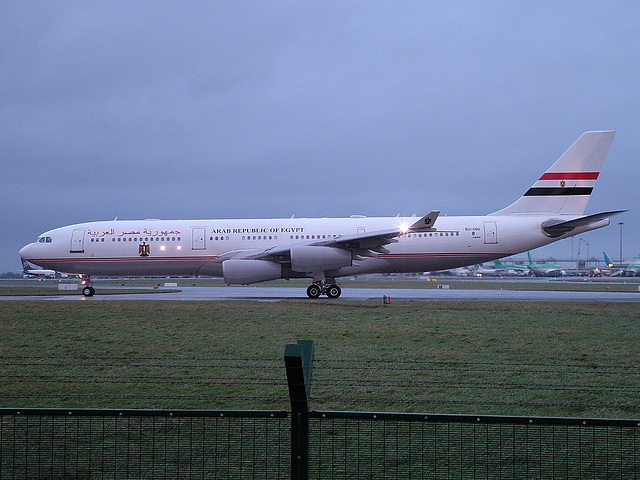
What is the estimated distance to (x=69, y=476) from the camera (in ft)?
19.7

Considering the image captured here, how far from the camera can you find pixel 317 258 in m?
25.8

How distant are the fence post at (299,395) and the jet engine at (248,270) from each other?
21206 millimetres

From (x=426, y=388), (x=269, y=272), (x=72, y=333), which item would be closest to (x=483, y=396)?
(x=426, y=388)

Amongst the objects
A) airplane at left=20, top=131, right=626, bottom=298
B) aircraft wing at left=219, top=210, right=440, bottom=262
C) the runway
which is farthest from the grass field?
airplane at left=20, top=131, right=626, bottom=298

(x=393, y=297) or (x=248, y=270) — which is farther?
(x=393, y=297)

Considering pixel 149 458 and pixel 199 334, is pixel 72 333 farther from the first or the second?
pixel 149 458

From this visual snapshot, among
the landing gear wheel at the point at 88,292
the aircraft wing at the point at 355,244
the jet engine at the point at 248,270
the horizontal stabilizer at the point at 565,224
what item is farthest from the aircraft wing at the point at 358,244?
the landing gear wheel at the point at 88,292

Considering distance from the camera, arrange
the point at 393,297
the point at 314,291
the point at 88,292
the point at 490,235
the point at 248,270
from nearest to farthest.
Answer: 1. the point at 248,270
2. the point at 314,291
3. the point at 490,235
4. the point at 393,297
5. the point at 88,292

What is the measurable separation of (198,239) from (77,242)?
6210 millimetres

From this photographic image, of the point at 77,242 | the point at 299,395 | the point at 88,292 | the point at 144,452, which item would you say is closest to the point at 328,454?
the point at 144,452

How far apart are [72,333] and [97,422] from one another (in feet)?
26.1

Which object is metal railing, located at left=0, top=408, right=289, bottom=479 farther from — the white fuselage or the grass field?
the white fuselage

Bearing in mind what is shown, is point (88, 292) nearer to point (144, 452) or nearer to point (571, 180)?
point (571, 180)

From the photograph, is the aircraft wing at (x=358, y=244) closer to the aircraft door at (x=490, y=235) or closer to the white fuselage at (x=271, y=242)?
the white fuselage at (x=271, y=242)
